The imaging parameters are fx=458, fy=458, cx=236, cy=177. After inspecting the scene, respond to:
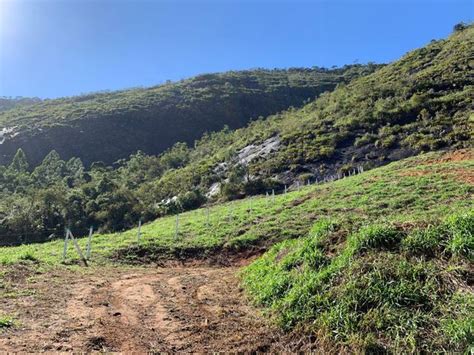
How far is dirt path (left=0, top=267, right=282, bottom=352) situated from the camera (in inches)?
274

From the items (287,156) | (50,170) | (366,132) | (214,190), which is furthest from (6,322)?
(50,170)

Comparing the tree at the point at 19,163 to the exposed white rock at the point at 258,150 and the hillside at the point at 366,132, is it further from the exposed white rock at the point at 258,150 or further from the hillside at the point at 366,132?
the exposed white rock at the point at 258,150

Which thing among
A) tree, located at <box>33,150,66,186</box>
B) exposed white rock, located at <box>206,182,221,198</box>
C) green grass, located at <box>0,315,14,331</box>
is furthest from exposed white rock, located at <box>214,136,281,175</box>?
green grass, located at <box>0,315,14,331</box>

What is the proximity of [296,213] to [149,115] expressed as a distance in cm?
8027

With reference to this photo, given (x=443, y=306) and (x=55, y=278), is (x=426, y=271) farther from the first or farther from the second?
(x=55, y=278)

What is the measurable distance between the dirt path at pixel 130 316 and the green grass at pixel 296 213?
4.93m

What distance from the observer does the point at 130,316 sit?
8523 millimetres

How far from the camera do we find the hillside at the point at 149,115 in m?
86.3

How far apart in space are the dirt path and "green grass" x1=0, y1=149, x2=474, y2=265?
4.93 m

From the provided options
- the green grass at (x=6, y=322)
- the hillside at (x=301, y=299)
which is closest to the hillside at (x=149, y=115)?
the hillside at (x=301, y=299)

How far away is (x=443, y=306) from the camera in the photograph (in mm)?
6301

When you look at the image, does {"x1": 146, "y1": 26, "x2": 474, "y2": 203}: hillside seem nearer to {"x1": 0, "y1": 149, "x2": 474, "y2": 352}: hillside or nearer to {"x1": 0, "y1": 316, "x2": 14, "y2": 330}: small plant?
{"x1": 0, "y1": 149, "x2": 474, "y2": 352}: hillside

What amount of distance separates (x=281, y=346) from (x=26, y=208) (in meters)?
40.9

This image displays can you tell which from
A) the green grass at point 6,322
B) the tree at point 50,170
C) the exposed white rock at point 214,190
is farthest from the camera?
the tree at point 50,170
